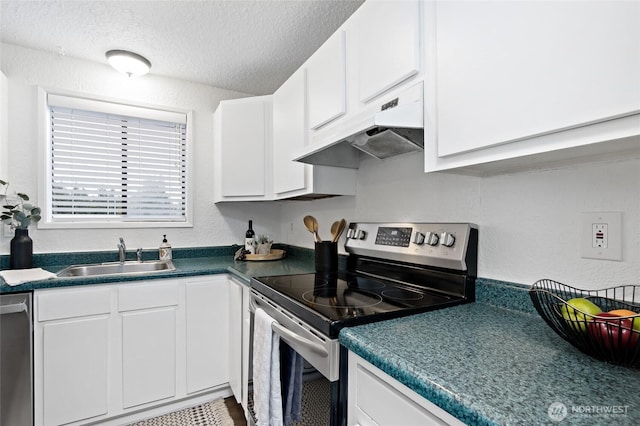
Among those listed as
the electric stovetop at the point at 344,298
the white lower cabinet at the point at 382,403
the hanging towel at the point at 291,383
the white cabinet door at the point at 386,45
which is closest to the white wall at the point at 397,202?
the electric stovetop at the point at 344,298

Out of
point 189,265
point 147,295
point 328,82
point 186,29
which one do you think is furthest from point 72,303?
point 328,82

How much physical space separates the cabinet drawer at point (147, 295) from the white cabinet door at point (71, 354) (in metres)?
0.07

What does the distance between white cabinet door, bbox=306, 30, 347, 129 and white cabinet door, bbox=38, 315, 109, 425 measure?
161 centimetres

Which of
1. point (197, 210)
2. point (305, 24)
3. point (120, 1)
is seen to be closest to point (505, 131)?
point (305, 24)

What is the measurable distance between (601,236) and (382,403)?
2.53 feet

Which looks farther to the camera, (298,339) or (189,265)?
(189,265)

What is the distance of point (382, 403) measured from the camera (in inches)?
30.1

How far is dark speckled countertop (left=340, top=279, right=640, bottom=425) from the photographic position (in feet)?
1.74

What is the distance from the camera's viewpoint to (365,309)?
105 cm

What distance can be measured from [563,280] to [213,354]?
1909 mm

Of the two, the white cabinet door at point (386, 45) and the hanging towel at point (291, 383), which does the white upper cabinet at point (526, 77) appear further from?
the hanging towel at point (291, 383)

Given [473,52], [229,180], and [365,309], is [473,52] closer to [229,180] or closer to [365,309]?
[365,309]

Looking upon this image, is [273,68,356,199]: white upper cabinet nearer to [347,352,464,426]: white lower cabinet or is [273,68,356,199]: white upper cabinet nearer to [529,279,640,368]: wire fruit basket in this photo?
[347,352,464,426]: white lower cabinet

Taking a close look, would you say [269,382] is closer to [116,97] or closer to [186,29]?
[186,29]
